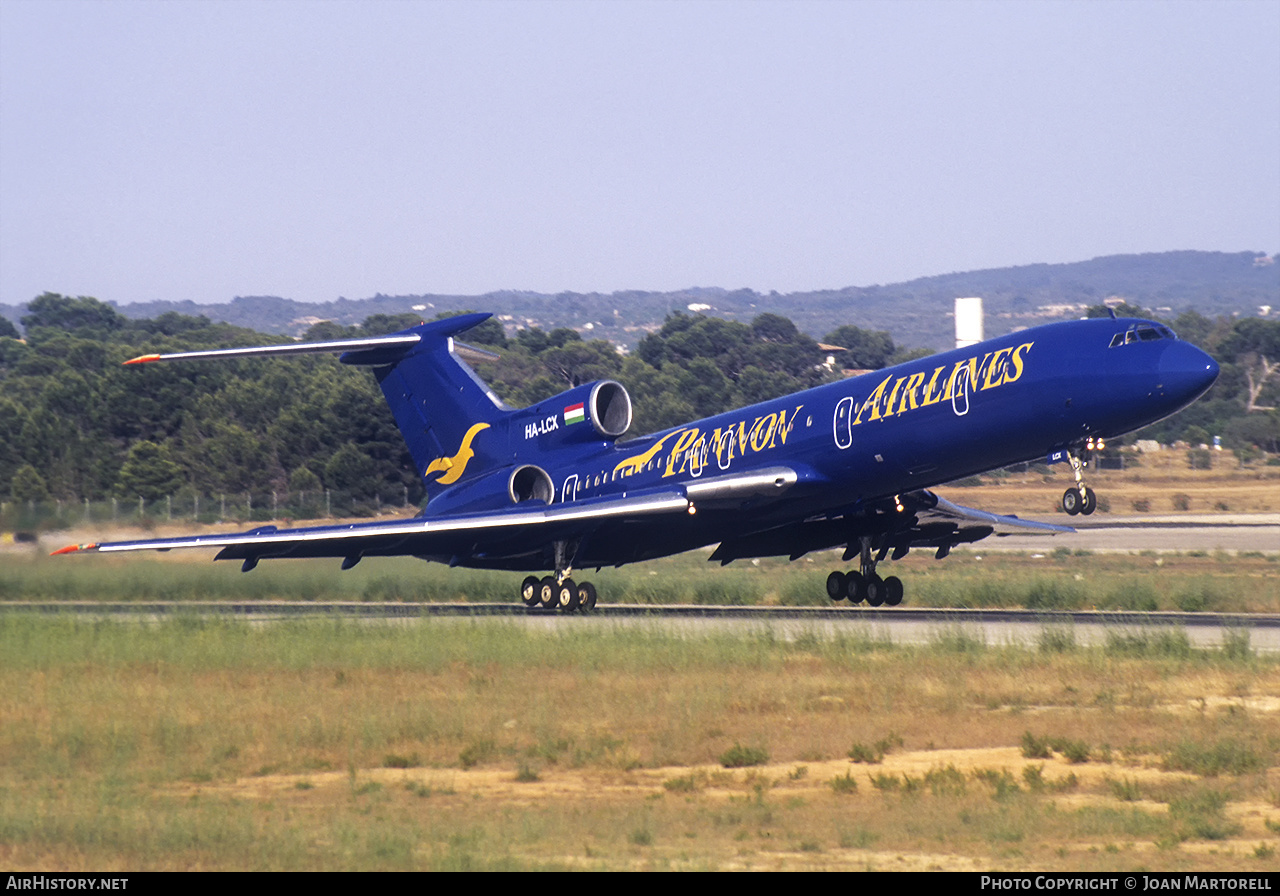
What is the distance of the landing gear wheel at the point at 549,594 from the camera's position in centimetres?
2622

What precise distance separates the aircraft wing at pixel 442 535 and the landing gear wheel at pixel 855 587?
400cm

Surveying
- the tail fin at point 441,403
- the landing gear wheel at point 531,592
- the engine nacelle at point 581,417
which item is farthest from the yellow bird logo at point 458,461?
the landing gear wheel at point 531,592

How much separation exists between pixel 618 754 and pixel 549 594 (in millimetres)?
13449

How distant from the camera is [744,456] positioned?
80.0 ft

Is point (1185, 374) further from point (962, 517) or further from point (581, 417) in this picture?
point (581, 417)

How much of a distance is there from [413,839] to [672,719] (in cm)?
510

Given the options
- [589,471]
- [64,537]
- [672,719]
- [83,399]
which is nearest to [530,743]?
[672,719]

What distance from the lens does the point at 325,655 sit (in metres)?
18.8

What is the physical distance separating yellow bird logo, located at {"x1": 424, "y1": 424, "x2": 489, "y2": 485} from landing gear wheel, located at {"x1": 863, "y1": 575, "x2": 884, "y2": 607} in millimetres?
7962

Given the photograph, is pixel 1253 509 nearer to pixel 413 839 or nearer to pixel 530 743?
pixel 530 743

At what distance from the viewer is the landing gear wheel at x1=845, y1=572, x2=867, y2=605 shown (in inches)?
1020

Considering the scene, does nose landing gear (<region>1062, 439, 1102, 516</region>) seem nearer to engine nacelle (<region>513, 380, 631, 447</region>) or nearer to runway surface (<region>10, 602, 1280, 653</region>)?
runway surface (<region>10, 602, 1280, 653</region>)

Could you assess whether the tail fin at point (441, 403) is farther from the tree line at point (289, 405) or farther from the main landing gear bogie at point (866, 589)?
→ the main landing gear bogie at point (866, 589)

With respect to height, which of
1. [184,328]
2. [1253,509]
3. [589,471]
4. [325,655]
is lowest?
[1253,509]
